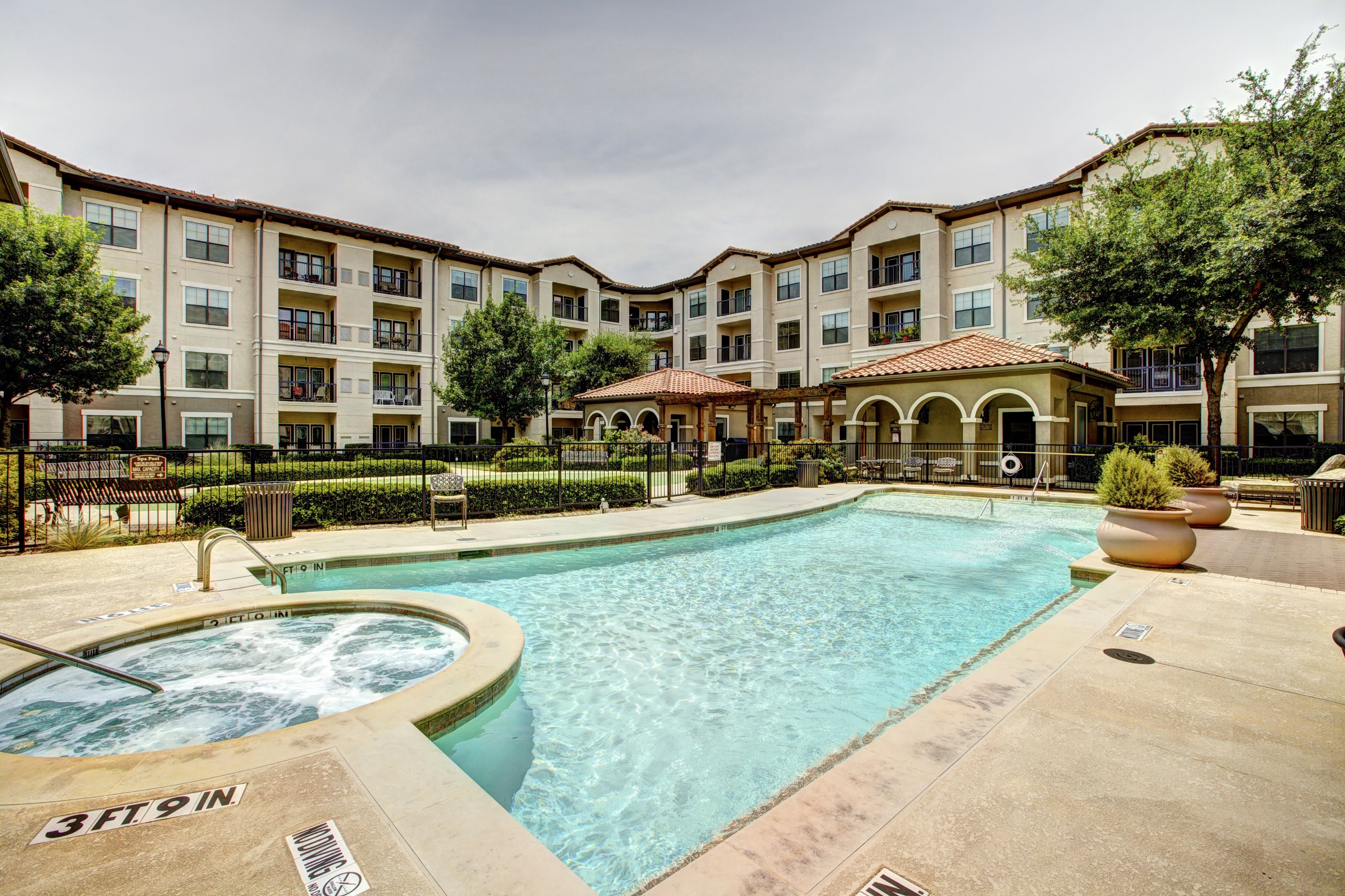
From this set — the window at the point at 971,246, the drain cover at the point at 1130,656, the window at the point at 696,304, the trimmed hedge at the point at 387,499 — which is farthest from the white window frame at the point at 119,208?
the window at the point at 971,246

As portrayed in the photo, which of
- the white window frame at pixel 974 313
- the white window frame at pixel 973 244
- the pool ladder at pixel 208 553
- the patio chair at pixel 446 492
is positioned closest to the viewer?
the pool ladder at pixel 208 553

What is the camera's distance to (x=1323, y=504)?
10.5m

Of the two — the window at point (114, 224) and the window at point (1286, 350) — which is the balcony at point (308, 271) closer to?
the window at point (114, 224)

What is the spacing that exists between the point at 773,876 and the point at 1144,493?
7866 millimetres

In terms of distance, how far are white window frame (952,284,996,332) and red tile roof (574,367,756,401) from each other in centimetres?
1114

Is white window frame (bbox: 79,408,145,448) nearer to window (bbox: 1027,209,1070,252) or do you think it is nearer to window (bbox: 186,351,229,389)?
window (bbox: 186,351,229,389)

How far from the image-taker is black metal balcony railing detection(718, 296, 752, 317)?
37469 millimetres

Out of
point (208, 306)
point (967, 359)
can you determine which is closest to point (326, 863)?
point (967, 359)

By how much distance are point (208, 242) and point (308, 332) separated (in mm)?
5577

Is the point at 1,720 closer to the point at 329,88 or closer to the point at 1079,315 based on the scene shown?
the point at 329,88

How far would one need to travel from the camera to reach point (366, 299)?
32094 millimetres

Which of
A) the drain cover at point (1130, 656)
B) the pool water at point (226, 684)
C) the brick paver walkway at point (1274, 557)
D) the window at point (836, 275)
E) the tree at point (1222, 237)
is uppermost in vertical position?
the window at point (836, 275)

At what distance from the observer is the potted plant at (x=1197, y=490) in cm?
1065

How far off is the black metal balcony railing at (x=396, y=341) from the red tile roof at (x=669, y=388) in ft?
34.8
